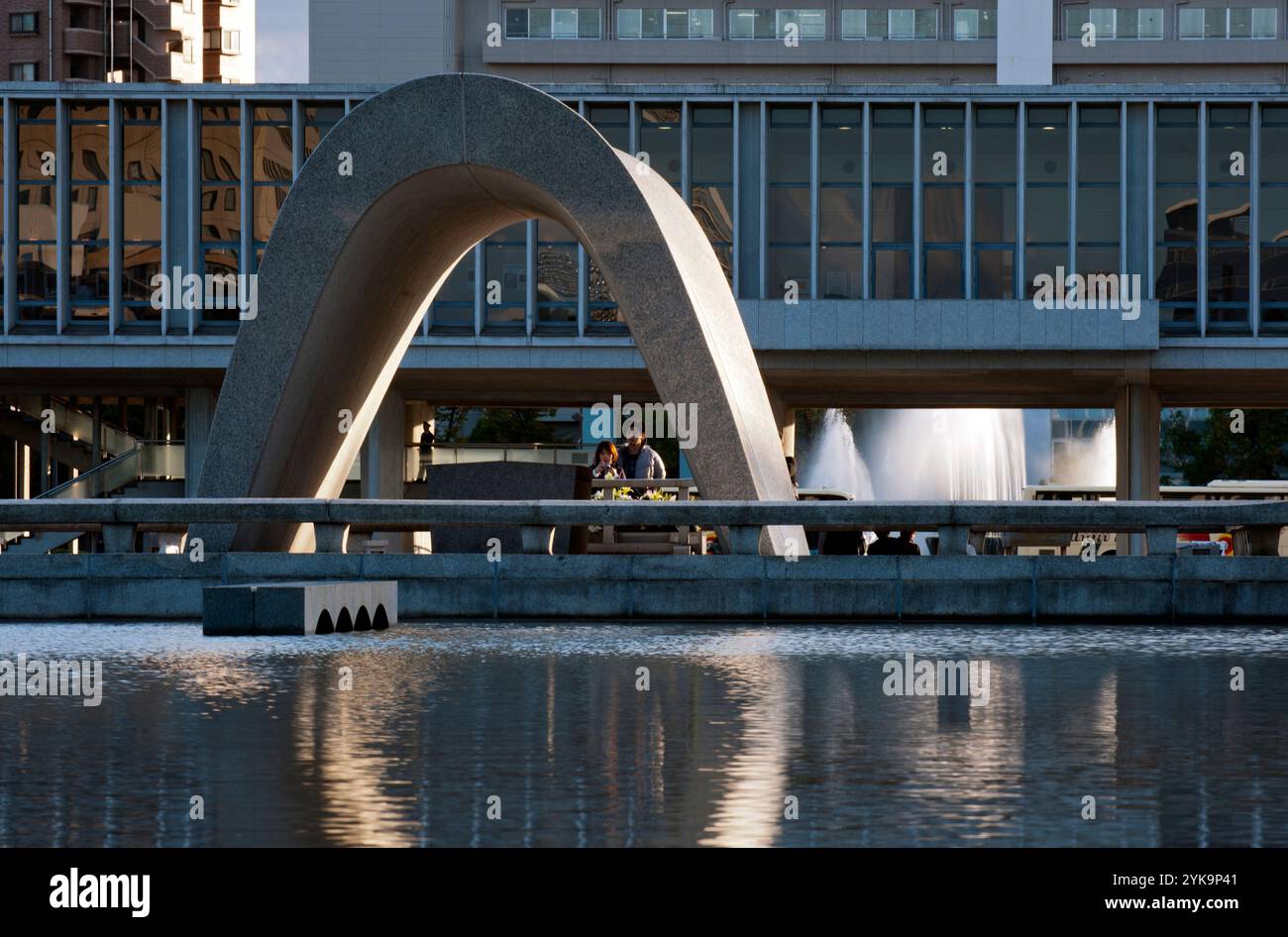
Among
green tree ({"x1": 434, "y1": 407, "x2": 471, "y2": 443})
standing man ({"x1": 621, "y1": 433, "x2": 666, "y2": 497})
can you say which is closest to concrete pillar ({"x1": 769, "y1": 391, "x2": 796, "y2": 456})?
standing man ({"x1": 621, "y1": 433, "x2": 666, "y2": 497})

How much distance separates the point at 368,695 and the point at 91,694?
1637 mm

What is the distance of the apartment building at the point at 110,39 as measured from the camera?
320 feet

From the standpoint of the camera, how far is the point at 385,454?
166 feet

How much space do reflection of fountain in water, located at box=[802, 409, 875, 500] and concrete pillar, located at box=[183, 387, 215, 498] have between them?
1834 inches

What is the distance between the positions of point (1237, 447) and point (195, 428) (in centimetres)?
5011

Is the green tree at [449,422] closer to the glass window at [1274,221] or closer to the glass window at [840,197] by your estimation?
the glass window at [840,197]

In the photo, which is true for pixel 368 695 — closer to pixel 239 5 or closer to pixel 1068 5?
pixel 1068 5

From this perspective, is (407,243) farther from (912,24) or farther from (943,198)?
(912,24)

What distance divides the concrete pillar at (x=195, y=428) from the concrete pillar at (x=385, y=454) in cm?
415

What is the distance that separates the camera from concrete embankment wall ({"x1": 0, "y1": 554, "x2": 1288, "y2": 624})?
17.8m

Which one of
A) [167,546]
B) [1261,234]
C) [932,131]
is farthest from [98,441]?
[1261,234]

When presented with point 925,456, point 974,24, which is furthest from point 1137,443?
point 925,456

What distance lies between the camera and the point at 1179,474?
103938 millimetres

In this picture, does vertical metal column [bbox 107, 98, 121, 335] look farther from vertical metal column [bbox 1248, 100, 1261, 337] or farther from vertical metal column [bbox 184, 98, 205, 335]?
vertical metal column [bbox 1248, 100, 1261, 337]
